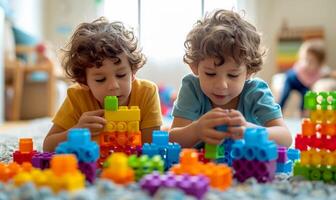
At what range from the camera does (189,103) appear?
1.25 meters

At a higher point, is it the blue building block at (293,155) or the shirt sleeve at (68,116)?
the shirt sleeve at (68,116)

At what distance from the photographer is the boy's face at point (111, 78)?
118 cm

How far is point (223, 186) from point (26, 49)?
138 inches

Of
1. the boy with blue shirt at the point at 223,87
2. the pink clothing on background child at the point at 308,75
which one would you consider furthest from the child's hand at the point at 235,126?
the pink clothing on background child at the point at 308,75

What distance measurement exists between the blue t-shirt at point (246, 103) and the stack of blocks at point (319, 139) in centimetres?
22

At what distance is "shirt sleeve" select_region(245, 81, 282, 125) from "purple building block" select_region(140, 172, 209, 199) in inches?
18.7

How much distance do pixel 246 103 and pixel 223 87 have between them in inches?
6.0

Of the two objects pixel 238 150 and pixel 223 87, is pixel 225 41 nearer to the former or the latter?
pixel 223 87

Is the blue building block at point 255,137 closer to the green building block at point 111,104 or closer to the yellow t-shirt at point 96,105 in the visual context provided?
the green building block at point 111,104

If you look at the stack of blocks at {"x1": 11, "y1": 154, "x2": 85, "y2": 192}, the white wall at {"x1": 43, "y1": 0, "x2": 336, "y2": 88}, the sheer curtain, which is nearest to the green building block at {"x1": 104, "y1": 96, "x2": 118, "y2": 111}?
the stack of blocks at {"x1": 11, "y1": 154, "x2": 85, "y2": 192}

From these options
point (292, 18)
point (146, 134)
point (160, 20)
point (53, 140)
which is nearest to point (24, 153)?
point (53, 140)

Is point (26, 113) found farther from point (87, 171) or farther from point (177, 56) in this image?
point (87, 171)

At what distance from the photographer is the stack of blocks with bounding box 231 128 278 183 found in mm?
903

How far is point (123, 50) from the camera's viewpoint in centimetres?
122
